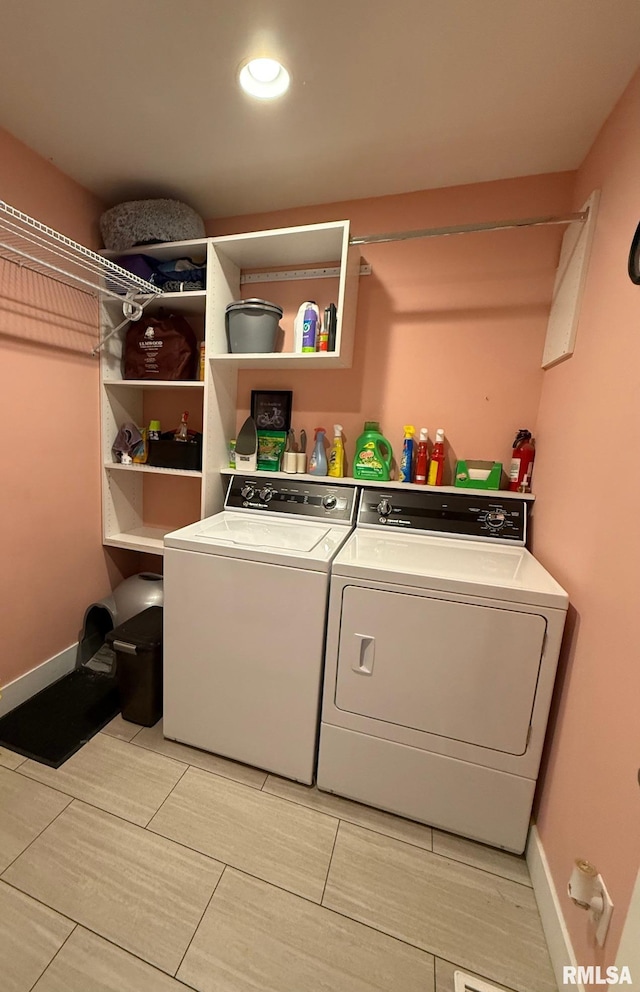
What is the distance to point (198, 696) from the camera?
61.9 inches

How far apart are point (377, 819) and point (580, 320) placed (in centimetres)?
193

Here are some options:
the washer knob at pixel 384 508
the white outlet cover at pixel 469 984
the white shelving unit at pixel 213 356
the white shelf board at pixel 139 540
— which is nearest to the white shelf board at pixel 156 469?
the white shelving unit at pixel 213 356

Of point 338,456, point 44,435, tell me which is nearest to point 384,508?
point 338,456

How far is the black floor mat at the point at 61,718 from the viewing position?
5.25 feet

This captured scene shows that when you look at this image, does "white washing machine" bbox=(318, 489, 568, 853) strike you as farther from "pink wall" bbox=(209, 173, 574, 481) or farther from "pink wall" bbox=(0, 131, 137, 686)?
"pink wall" bbox=(0, 131, 137, 686)

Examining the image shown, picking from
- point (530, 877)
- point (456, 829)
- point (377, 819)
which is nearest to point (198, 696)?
point (377, 819)

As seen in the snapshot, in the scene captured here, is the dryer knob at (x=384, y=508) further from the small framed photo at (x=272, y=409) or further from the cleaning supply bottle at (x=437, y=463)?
the small framed photo at (x=272, y=409)

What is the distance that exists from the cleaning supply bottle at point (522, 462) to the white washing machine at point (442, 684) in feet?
1.30

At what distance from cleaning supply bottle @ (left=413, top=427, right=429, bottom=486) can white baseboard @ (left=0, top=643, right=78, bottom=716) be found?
2043 millimetres

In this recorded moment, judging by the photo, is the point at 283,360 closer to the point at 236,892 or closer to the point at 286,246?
the point at 286,246

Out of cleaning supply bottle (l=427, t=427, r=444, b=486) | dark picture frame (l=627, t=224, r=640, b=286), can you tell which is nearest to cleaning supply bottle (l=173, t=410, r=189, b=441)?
cleaning supply bottle (l=427, t=427, r=444, b=486)

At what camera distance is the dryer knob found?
1770mm

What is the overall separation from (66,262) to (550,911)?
301 cm

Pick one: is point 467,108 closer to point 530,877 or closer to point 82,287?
point 82,287
